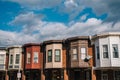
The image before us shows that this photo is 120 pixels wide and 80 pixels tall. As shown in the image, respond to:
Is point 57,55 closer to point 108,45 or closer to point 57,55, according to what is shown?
point 57,55

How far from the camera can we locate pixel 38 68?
3972 centimetres

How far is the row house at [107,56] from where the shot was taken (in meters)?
31.2

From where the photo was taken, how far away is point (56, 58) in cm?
3719

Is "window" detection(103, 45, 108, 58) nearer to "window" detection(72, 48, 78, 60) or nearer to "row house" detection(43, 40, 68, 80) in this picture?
"window" detection(72, 48, 78, 60)

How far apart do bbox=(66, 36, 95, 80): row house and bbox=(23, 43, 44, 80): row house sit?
6.31 metres

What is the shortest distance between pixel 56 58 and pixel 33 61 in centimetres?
511

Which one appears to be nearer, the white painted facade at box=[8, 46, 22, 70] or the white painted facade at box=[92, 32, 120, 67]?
the white painted facade at box=[92, 32, 120, 67]

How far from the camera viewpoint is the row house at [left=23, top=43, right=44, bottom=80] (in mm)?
39719

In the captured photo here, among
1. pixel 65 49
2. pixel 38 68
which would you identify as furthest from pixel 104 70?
pixel 38 68

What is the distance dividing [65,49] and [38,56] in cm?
581

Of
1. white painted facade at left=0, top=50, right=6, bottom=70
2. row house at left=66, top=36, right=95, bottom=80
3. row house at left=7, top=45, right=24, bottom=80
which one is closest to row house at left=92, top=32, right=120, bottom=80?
row house at left=66, top=36, right=95, bottom=80

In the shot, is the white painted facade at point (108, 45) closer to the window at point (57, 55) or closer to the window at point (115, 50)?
the window at point (115, 50)

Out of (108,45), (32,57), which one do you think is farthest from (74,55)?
(32,57)

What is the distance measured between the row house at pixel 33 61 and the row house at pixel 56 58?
1.54m
